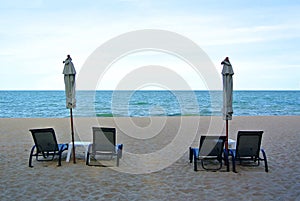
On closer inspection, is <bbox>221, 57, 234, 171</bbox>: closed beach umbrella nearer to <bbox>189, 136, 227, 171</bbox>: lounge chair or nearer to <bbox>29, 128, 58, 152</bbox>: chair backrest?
<bbox>189, 136, 227, 171</bbox>: lounge chair

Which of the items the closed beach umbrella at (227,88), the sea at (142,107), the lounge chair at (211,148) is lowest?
the sea at (142,107)

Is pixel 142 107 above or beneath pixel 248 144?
beneath

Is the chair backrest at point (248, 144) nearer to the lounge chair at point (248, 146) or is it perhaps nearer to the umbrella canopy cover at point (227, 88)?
the lounge chair at point (248, 146)

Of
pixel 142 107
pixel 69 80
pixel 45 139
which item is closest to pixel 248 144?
pixel 69 80

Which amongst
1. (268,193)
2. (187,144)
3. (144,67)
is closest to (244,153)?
(268,193)

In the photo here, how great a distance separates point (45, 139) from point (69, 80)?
1284 millimetres

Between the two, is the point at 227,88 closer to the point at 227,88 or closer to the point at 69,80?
the point at 227,88

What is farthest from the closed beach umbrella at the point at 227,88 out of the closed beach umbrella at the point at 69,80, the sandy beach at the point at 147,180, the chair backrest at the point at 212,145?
the closed beach umbrella at the point at 69,80

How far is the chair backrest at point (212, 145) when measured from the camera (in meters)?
5.77

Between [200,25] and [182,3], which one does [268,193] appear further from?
[200,25]

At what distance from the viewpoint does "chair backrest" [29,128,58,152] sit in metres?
6.17

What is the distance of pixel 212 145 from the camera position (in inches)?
229

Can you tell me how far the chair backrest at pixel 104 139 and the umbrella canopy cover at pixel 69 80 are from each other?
765 mm

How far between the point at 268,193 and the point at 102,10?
11164 millimetres
